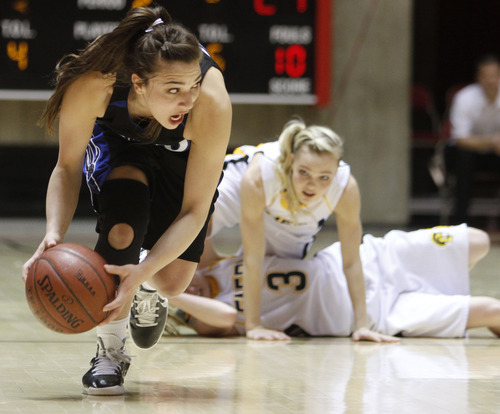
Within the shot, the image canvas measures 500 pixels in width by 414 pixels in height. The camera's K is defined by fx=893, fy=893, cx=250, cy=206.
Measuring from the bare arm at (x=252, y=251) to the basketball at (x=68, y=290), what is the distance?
117 centimetres

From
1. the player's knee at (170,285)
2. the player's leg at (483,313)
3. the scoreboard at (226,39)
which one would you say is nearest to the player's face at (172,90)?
the player's knee at (170,285)

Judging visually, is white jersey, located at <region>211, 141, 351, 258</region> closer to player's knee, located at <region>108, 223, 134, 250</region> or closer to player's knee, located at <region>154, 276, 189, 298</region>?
Result: player's knee, located at <region>154, 276, 189, 298</region>

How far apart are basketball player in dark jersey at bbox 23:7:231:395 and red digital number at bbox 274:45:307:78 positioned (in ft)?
13.2

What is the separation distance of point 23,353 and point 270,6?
404 cm

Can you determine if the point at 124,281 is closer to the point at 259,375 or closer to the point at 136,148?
the point at 136,148

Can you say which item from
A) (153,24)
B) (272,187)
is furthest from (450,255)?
(153,24)

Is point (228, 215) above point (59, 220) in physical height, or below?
below

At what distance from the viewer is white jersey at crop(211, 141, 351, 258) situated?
10.9 ft

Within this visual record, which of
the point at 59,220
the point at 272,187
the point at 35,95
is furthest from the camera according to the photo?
the point at 35,95

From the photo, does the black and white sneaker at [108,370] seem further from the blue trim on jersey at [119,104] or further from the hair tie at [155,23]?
the hair tie at [155,23]

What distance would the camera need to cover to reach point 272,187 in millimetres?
3312

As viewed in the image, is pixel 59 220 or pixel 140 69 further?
pixel 59 220

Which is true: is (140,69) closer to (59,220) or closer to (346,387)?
(59,220)

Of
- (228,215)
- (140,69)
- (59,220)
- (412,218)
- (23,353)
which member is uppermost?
(140,69)
